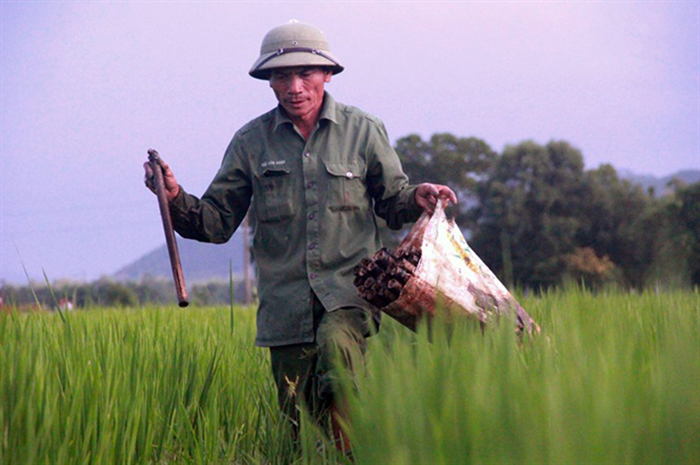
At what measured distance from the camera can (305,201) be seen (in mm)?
3934

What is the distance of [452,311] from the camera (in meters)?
3.38

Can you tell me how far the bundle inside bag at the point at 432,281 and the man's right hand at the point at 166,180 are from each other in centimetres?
87

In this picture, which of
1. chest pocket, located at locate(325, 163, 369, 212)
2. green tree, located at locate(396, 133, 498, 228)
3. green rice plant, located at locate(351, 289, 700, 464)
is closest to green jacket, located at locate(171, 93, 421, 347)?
chest pocket, located at locate(325, 163, 369, 212)

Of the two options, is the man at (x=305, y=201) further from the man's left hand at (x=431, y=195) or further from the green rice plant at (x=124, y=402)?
the green rice plant at (x=124, y=402)

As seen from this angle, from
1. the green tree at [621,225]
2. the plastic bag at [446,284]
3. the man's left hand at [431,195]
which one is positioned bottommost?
the green tree at [621,225]

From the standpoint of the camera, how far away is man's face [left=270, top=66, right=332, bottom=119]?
3.90 meters

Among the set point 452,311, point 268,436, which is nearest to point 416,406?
point 452,311

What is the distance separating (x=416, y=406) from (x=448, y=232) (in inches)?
68.3

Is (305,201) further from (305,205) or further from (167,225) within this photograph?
(167,225)

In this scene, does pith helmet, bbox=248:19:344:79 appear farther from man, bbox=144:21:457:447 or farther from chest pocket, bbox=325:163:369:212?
chest pocket, bbox=325:163:369:212

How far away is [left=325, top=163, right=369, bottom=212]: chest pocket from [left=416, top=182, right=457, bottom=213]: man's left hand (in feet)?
0.98

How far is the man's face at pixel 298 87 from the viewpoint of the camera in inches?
154

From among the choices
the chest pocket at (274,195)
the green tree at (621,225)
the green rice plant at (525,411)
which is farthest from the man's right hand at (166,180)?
the green tree at (621,225)

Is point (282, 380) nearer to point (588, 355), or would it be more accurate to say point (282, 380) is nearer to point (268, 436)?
point (268, 436)
